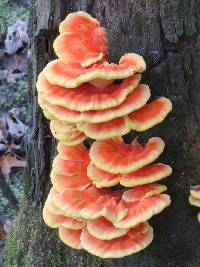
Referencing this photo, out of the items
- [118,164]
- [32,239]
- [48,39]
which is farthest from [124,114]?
[32,239]

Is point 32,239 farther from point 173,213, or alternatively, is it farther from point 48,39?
point 48,39

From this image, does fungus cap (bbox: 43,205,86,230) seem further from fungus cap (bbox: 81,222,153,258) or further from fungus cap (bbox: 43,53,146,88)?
fungus cap (bbox: 43,53,146,88)

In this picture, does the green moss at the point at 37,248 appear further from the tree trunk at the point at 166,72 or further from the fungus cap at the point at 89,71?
the fungus cap at the point at 89,71

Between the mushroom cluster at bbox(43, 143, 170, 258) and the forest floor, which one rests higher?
the mushroom cluster at bbox(43, 143, 170, 258)

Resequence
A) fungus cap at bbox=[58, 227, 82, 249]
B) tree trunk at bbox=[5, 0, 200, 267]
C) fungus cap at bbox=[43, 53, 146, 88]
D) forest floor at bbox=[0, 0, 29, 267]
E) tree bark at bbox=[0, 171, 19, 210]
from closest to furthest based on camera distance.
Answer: fungus cap at bbox=[43, 53, 146, 88] < tree trunk at bbox=[5, 0, 200, 267] < fungus cap at bbox=[58, 227, 82, 249] < tree bark at bbox=[0, 171, 19, 210] < forest floor at bbox=[0, 0, 29, 267]

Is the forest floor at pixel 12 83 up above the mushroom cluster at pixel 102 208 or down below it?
below

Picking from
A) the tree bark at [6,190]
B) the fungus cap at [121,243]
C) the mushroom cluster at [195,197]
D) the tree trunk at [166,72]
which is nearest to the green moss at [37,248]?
the tree trunk at [166,72]

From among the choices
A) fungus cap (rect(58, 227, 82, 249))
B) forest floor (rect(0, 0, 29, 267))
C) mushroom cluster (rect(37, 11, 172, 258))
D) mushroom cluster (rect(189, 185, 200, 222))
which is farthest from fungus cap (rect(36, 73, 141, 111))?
forest floor (rect(0, 0, 29, 267))
